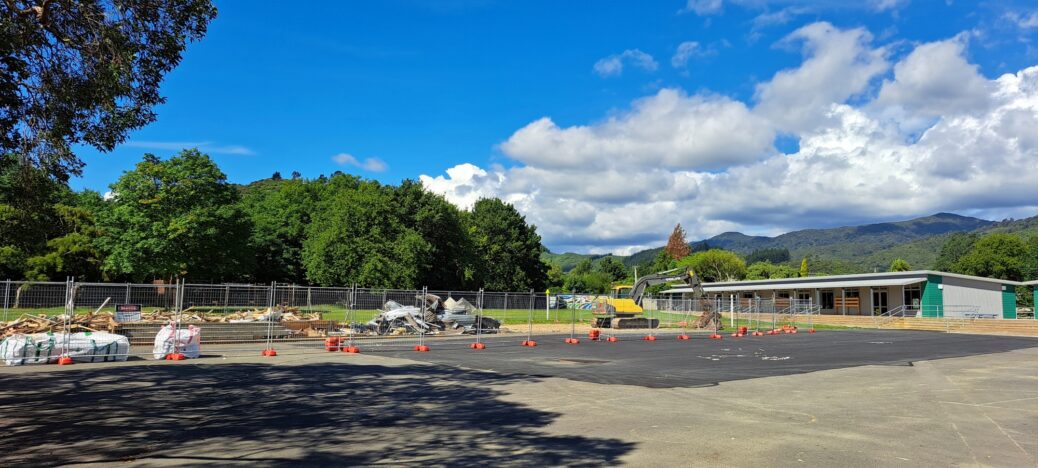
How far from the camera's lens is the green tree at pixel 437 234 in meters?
64.0

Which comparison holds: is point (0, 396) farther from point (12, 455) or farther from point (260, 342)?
point (260, 342)

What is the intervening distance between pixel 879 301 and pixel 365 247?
1938 inches

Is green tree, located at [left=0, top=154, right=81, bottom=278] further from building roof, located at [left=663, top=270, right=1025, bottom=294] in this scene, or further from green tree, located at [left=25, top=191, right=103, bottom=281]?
building roof, located at [left=663, top=270, right=1025, bottom=294]

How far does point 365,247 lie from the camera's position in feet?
181

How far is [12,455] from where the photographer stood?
277 inches

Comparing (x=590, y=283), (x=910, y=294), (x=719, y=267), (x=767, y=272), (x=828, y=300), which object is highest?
(x=719, y=267)

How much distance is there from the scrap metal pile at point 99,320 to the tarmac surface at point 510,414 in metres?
6.19

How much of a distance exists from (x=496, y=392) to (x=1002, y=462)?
26.8 feet

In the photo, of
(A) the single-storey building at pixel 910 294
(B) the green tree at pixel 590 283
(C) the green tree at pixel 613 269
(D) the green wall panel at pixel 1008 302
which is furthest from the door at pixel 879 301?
(C) the green tree at pixel 613 269

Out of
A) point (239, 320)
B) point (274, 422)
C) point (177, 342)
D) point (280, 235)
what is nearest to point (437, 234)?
point (280, 235)

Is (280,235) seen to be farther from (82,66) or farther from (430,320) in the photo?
(82,66)

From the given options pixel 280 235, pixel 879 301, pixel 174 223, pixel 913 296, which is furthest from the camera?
pixel 280 235

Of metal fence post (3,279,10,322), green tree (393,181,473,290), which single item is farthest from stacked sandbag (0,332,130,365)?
green tree (393,181,473,290)

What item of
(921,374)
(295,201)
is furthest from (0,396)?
(295,201)
